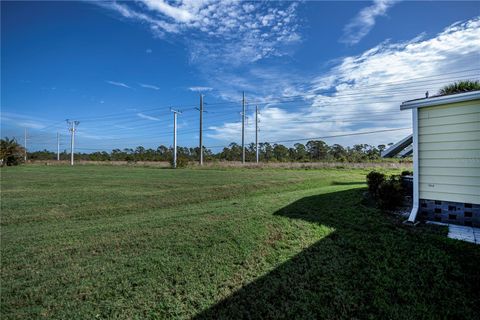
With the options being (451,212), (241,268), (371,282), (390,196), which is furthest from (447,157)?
(241,268)

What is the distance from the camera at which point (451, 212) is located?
474 cm

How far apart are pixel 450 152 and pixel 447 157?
0.36 feet

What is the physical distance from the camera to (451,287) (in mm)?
2777

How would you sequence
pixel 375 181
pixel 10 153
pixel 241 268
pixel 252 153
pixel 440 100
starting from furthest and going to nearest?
pixel 252 153 → pixel 10 153 → pixel 375 181 → pixel 440 100 → pixel 241 268

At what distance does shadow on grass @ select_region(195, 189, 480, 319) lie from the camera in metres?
2.53

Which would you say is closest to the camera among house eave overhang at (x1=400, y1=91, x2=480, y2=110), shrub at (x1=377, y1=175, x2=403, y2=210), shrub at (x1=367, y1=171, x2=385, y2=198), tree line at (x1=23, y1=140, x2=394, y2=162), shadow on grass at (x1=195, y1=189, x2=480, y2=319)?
shadow on grass at (x1=195, y1=189, x2=480, y2=319)

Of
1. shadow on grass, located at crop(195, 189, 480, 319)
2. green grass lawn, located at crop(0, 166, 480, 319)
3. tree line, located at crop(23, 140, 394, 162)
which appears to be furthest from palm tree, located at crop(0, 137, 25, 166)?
shadow on grass, located at crop(195, 189, 480, 319)

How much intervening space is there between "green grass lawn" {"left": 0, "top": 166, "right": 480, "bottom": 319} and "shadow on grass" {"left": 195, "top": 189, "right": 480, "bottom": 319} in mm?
13

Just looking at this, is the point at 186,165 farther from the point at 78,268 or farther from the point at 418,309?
the point at 418,309

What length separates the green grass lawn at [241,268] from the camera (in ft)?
8.62

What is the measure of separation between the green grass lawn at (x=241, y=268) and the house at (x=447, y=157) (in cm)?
71

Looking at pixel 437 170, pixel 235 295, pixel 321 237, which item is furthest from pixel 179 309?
pixel 437 170

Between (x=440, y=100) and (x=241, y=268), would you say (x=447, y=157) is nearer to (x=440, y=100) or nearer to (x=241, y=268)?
(x=440, y=100)

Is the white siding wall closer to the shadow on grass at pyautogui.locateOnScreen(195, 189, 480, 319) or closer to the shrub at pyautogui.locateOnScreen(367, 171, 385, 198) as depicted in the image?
the shadow on grass at pyautogui.locateOnScreen(195, 189, 480, 319)
